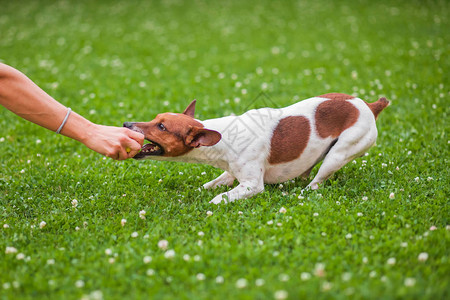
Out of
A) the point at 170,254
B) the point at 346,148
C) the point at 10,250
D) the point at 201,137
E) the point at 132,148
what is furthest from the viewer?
the point at 346,148

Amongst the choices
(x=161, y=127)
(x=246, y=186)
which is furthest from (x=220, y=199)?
(x=161, y=127)

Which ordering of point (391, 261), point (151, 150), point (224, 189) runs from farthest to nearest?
point (224, 189) < point (151, 150) < point (391, 261)

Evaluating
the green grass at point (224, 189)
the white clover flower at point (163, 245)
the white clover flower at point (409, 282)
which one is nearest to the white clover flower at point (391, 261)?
the green grass at point (224, 189)

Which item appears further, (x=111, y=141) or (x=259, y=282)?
(x=111, y=141)

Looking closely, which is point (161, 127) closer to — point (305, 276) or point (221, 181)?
point (221, 181)

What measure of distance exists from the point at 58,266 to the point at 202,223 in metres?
1.35

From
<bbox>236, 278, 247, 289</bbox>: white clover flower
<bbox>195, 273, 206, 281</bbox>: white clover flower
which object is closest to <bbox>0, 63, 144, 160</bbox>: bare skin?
<bbox>195, 273, 206, 281</bbox>: white clover flower

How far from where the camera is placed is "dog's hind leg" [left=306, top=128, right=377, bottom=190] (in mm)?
4727

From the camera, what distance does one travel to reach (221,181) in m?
5.12

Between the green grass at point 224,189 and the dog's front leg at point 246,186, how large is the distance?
0.35 feet

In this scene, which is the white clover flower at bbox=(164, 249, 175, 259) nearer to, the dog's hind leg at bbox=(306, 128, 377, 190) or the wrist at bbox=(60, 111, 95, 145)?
the wrist at bbox=(60, 111, 95, 145)

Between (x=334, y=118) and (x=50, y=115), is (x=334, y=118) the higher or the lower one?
the lower one

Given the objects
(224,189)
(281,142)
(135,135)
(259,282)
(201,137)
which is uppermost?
(135,135)

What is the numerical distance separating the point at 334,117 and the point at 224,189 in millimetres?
1487
